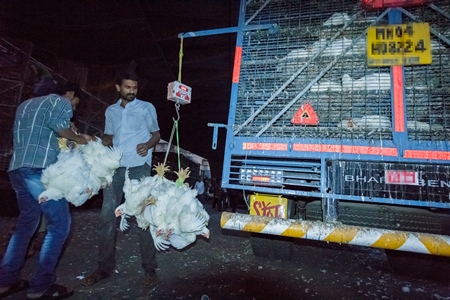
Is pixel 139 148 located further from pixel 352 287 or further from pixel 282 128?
pixel 352 287

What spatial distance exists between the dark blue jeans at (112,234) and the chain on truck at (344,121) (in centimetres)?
91

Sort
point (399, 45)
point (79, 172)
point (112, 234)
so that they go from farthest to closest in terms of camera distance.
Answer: point (112, 234), point (399, 45), point (79, 172)

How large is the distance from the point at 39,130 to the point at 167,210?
146cm

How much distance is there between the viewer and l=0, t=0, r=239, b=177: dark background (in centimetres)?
460

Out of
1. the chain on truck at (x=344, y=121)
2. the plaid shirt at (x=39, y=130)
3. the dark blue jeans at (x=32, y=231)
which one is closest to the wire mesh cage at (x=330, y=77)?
the chain on truck at (x=344, y=121)

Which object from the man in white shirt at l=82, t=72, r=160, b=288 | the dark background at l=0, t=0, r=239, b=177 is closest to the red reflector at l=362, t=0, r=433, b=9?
the dark background at l=0, t=0, r=239, b=177

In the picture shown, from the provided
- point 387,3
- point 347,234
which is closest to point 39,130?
point 347,234

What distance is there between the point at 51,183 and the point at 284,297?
242cm

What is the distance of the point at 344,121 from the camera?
2.58 m

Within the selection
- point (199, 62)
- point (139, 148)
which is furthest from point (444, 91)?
point (199, 62)

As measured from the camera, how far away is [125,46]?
582 centimetres

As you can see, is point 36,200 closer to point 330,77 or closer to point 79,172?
point 79,172

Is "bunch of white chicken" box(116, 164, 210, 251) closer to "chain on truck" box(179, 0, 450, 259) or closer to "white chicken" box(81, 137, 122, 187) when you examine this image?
"white chicken" box(81, 137, 122, 187)

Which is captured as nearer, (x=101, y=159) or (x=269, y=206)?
(x=101, y=159)
